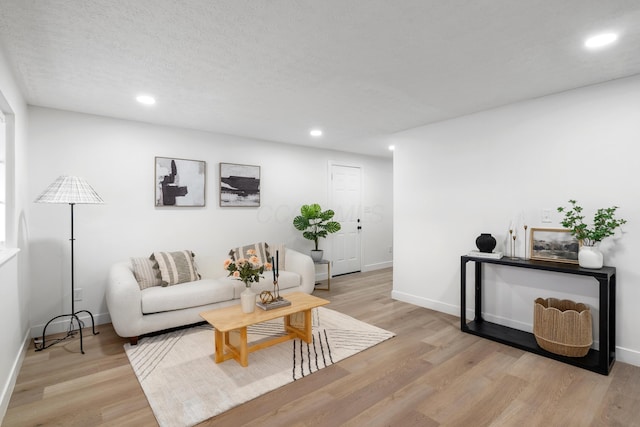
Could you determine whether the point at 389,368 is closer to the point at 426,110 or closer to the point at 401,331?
the point at 401,331

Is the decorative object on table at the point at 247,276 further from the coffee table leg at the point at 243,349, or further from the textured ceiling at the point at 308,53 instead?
the textured ceiling at the point at 308,53

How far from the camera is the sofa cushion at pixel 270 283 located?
12.1ft

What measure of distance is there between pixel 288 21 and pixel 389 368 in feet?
8.51

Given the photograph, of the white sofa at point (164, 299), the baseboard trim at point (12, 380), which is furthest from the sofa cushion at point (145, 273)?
the baseboard trim at point (12, 380)

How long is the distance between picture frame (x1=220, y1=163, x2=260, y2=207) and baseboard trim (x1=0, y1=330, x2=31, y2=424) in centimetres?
245

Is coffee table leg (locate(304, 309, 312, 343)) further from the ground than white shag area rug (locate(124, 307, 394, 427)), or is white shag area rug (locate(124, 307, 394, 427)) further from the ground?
coffee table leg (locate(304, 309, 312, 343))

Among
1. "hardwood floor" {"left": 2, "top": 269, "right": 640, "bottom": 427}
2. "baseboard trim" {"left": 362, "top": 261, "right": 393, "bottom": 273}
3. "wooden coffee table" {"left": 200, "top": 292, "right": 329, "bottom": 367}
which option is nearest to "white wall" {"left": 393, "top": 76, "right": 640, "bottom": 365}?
"hardwood floor" {"left": 2, "top": 269, "right": 640, "bottom": 427}

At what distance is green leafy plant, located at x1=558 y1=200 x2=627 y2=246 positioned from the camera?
8.55 ft

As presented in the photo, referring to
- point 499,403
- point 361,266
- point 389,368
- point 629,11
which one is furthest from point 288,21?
point 361,266

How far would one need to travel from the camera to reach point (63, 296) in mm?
3441

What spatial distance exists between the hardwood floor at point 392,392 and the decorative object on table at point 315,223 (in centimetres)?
234

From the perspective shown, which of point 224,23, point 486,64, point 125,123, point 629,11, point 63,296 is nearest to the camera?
point 629,11

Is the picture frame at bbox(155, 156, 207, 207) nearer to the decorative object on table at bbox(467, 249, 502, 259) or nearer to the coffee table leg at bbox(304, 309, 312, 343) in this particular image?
the coffee table leg at bbox(304, 309, 312, 343)

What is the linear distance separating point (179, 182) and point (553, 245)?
4232mm
